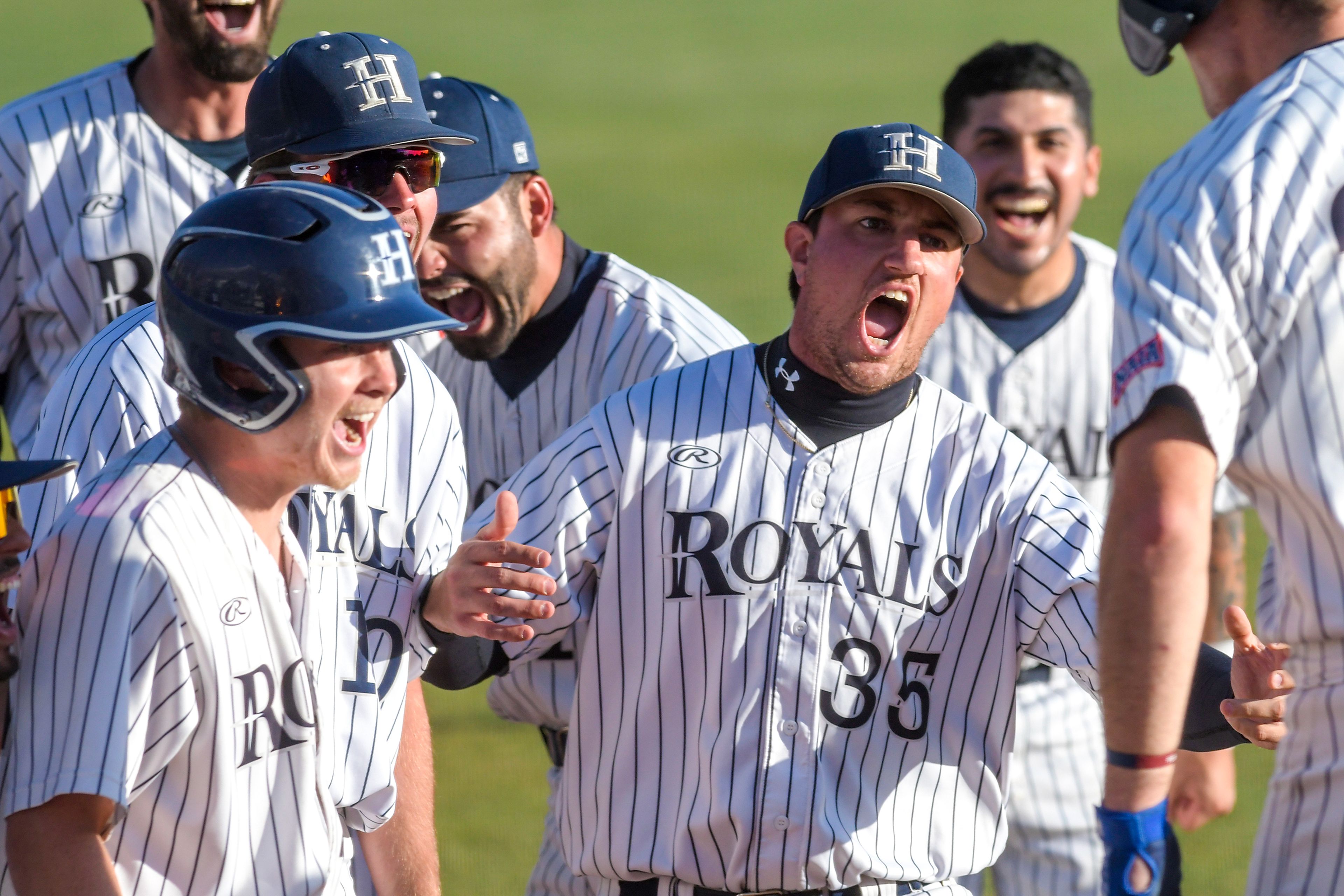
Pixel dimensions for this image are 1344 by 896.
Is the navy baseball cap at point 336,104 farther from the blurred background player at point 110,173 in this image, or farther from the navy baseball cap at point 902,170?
the blurred background player at point 110,173

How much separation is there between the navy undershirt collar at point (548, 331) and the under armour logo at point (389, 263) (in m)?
→ 1.95

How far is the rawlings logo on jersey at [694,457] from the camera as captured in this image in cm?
335

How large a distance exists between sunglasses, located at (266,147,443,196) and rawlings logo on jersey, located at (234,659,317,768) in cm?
122

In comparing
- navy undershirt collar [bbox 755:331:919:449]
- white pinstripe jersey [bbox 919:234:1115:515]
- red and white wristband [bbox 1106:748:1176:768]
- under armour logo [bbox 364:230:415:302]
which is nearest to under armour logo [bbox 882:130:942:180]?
navy undershirt collar [bbox 755:331:919:449]

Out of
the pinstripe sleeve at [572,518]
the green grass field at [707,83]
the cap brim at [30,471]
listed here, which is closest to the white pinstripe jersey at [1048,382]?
the pinstripe sleeve at [572,518]

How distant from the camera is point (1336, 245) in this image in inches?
96.0

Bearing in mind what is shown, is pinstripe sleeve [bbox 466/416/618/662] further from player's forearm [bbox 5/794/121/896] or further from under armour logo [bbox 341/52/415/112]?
player's forearm [bbox 5/794/121/896]

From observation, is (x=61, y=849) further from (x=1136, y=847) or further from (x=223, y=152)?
(x=223, y=152)

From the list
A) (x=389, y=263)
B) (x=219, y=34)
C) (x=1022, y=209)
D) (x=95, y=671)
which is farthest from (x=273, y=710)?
(x=1022, y=209)

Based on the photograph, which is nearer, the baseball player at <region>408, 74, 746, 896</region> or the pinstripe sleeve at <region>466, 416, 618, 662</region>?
the pinstripe sleeve at <region>466, 416, 618, 662</region>

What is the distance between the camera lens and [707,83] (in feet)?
79.6

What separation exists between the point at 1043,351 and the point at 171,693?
335 cm

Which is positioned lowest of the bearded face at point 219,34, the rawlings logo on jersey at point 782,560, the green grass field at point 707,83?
the rawlings logo on jersey at point 782,560

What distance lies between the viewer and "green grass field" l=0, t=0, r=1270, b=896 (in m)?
18.5
